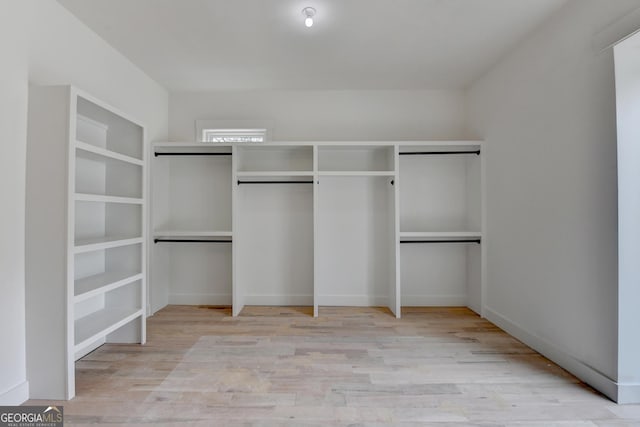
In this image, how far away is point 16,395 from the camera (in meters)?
1.58

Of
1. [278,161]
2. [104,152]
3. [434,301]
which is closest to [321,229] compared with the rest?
[278,161]

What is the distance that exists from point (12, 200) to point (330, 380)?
2.08 metres

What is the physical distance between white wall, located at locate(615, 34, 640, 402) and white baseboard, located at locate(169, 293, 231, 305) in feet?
10.6

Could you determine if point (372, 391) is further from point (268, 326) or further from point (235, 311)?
point (235, 311)

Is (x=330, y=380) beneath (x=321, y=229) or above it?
beneath

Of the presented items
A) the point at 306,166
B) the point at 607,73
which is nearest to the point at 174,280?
the point at 306,166

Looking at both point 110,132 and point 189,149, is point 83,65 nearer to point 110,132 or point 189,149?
point 110,132

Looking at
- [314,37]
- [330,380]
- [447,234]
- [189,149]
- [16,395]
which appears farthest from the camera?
[189,149]

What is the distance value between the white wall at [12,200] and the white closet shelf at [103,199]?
0.26m

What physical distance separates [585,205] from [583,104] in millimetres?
634

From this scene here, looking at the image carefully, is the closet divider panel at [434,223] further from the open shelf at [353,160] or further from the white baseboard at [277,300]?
the white baseboard at [277,300]

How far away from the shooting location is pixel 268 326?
275 centimetres

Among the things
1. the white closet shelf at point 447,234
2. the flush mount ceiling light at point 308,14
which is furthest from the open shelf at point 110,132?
the white closet shelf at point 447,234

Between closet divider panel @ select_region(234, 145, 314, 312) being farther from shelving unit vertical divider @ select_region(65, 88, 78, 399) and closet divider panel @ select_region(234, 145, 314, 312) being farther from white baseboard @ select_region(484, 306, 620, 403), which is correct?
white baseboard @ select_region(484, 306, 620, 403)
